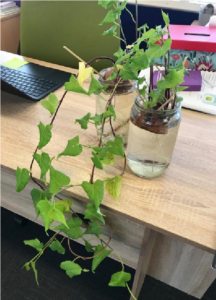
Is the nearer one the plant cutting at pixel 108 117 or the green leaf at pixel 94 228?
the plant cutting at pixel 108 117

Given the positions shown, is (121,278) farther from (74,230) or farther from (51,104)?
(51,104)

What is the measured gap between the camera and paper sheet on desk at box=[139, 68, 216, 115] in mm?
839

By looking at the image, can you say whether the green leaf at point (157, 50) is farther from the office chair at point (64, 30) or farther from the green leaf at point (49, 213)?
the office chair at point (64, 30)

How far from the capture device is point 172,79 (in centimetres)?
42

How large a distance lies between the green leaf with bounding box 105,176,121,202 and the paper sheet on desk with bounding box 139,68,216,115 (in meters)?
0.35

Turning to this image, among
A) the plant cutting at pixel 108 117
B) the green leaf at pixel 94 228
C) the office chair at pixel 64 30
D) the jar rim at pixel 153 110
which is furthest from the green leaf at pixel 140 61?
the office chair at pixel 64 30

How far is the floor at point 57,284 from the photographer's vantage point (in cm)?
117

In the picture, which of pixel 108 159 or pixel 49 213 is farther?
pixel 108 159

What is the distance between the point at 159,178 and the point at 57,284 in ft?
2.84

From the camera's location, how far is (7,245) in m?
1.35

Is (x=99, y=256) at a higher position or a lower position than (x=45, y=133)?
lower

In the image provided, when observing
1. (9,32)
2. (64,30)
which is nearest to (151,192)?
(64,30)

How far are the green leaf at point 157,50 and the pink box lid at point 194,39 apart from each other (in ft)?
2.01

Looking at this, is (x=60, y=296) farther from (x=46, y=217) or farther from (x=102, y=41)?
(x=102, y=41)
